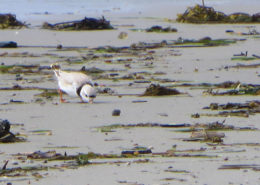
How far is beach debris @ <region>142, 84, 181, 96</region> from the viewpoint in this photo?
7637 millimetres

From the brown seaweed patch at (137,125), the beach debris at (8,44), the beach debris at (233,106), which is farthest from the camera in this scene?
the beach debris at (8,44)

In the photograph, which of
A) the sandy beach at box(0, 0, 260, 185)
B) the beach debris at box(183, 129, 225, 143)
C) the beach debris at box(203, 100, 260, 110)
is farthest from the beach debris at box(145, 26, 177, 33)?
the beach debris at box(183, 129, 225, 143)

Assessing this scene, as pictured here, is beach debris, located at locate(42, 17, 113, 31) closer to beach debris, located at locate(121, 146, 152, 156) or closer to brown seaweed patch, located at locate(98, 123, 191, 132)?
brown seaweed patch, located at locate(98, 123, 191, 132)

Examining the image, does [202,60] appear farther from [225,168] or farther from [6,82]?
[225,168]

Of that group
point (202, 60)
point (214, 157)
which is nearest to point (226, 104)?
point (214, 157)

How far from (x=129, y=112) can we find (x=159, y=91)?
0.88 metres

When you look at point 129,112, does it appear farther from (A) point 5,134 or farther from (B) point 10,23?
(B) point 10,23

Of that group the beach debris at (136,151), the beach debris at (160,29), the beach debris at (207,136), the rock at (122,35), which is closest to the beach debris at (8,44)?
the rock at (122,35)

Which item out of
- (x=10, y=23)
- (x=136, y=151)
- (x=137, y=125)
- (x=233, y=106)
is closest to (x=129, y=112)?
(x=137, y=125)

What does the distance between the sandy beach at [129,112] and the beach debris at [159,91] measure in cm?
8

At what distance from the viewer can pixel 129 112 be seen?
6809mm

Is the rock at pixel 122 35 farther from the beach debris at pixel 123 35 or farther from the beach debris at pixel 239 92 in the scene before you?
the beach debris at pixel 239 92

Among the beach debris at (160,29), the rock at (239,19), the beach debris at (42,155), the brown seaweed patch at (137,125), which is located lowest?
the brown seaweed patch at (137,125)

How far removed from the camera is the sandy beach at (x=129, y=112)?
175 inches
